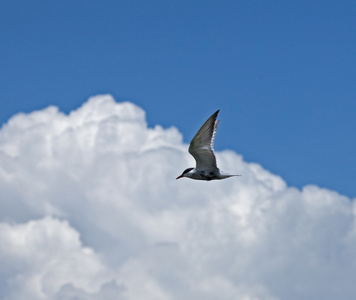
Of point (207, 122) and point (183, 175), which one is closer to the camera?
point (207, 122)

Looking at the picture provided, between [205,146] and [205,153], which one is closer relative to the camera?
[205,146]

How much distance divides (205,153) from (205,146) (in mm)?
595

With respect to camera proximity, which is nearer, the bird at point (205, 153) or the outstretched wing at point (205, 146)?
the outstretched wing at point (205, 146)

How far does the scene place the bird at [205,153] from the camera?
1426 inches

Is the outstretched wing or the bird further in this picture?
the bird

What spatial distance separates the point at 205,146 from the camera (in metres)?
37.1

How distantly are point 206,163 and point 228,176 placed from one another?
1584 mm

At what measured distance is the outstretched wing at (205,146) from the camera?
36094mm

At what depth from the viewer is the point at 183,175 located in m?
39.5

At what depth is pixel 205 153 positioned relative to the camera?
123ft

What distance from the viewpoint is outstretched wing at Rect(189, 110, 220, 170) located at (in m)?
36.1

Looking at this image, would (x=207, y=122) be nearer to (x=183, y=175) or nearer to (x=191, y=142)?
(x=191, y=142)

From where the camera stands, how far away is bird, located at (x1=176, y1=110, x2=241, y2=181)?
3622cm

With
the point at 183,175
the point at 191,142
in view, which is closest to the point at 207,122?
the point at 191,142
